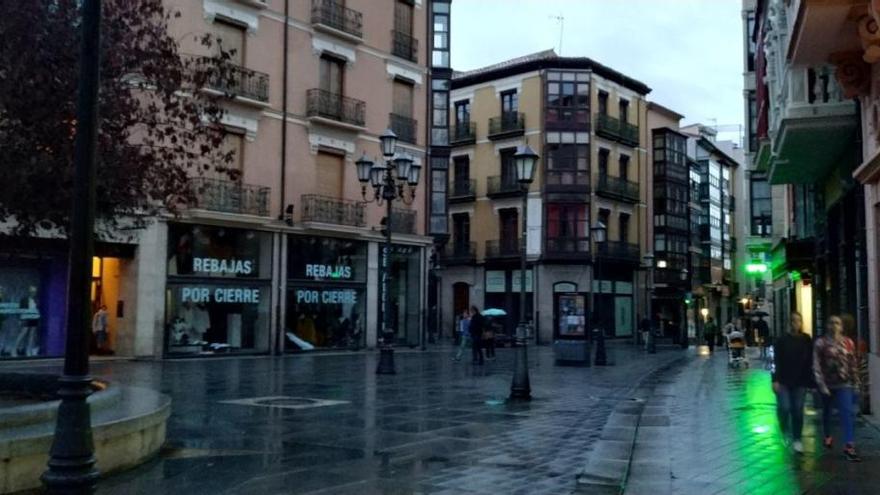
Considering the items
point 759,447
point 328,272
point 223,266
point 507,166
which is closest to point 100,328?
point 223,266

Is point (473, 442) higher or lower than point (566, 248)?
lower

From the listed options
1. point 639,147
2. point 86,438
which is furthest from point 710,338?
point 86,438

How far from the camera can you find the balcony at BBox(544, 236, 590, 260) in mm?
48844

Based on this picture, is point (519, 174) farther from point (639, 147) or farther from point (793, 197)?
point (639, 147)

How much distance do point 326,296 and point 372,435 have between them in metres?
20.3

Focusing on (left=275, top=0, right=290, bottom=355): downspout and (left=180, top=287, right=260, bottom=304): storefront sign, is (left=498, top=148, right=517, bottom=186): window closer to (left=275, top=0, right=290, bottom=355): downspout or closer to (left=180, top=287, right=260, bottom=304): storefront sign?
(left=275, top=0, right=290, bottom=355): downspout

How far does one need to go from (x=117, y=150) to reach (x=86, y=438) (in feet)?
18.1

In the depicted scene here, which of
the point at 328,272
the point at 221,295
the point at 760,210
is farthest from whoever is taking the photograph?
the point at 760,210

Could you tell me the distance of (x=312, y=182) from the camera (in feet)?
98.7

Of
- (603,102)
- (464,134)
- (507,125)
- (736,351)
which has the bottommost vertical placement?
(736,351)

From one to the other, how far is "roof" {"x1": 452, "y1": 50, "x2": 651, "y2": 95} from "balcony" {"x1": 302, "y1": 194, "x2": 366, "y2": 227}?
22.6 metres

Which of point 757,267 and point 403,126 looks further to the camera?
point 757,267

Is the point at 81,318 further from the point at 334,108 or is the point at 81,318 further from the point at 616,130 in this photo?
the point at 616,130

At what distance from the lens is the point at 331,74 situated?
31.0m
